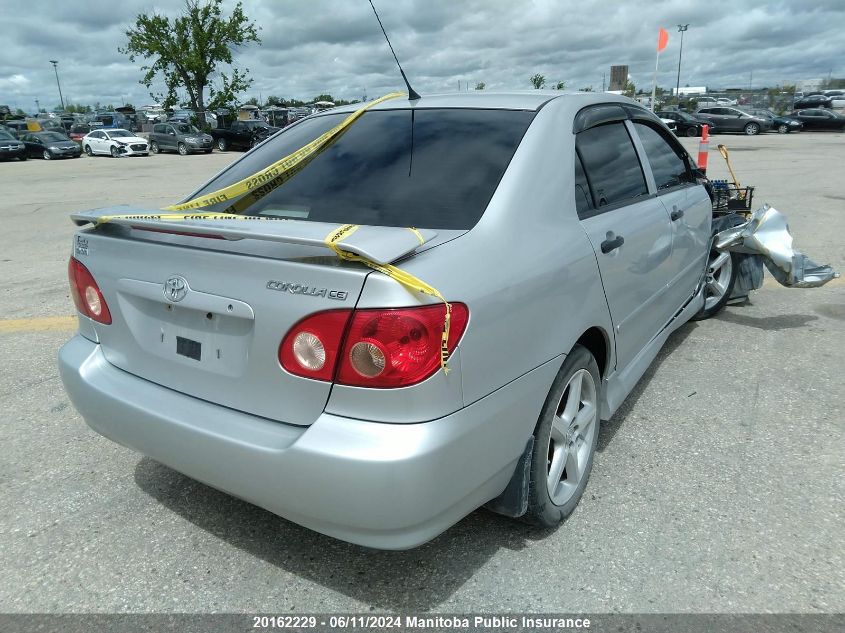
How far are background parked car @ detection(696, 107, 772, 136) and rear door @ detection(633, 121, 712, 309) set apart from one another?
118ft

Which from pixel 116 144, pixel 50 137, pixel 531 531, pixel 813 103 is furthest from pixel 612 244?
pixel 813 103

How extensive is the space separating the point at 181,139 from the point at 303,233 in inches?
1328

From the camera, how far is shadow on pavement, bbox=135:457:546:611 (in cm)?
231

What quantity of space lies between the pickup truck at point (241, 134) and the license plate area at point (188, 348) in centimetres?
3327

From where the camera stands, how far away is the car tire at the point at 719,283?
201 inches

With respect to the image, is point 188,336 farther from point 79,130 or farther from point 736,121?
point 79,130

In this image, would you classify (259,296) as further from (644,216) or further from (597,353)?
(644,216)

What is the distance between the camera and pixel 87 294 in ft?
8.27

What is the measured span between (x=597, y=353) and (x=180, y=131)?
33954 millimetres

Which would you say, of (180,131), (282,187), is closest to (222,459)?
(282,187)

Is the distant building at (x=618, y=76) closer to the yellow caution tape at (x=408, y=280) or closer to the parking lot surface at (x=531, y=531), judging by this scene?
the parking lot surface at (x=531, y=531)

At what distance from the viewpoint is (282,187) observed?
280 cm

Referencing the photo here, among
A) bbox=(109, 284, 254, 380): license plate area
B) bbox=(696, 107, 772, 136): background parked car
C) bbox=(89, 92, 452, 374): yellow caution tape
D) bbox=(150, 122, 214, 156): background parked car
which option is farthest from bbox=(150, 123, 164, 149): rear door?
bbox=(109, 284, 254, 380): license plate area

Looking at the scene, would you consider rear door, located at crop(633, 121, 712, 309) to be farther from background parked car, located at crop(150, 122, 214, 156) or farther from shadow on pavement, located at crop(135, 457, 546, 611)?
background parked car, located at crop(150, 122, 214, 156)
